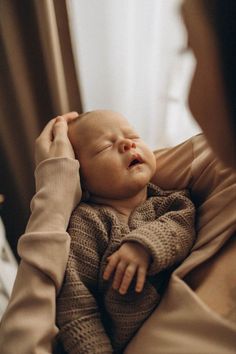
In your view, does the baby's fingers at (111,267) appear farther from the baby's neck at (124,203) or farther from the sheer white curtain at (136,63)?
the sheer white curtain at (136,63)

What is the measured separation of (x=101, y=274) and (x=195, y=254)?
0.73ft

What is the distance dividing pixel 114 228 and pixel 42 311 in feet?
0.83

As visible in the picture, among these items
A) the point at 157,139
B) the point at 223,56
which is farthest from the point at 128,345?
the point at 157,139

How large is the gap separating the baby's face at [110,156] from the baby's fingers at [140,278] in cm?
25

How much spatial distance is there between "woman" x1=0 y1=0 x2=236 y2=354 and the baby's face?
0.21 feet

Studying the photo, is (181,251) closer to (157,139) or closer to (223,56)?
(223,56)

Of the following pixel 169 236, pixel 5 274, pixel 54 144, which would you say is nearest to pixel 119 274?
pixel 169 236

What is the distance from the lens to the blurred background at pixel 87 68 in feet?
4.68

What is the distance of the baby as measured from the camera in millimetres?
768

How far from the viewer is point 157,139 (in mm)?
1666

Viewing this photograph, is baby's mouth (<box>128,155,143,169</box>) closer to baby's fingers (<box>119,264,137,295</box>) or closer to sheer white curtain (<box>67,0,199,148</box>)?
baby's fingers (<box>119,264,137,295</box>)

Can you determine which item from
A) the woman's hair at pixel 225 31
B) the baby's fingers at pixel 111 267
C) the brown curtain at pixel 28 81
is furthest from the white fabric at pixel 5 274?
the woman's hair at pixel 225 31

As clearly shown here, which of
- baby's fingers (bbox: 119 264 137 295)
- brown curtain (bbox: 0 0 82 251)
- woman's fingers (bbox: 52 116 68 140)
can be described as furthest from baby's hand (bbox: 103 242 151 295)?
brown curtain (bbox: 0 0 82 251)

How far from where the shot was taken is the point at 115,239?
865mm
